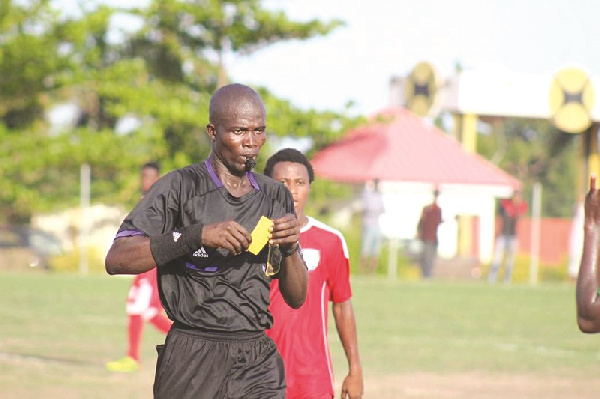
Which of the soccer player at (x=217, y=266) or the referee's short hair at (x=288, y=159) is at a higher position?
the referee's short hair at (x=288, y=159)

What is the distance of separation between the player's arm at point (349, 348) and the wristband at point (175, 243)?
6.81ft

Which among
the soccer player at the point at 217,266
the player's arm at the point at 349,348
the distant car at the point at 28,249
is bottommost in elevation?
the distant car at the point at 28,249

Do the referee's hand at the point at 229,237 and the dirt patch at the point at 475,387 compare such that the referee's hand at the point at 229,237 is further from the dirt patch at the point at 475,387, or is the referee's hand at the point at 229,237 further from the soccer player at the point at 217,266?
the dirt patch at the point at 475,387

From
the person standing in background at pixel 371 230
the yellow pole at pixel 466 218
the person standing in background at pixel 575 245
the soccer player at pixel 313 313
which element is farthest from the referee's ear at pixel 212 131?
the yellow pole at pixel 466 218

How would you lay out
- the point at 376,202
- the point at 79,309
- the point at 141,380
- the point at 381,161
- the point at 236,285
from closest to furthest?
the point at 236,285, the point at 141,380, the point at 79,309, the point at 376,202, the point at 381,161

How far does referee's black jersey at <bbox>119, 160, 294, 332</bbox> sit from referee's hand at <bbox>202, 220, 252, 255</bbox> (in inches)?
13.4

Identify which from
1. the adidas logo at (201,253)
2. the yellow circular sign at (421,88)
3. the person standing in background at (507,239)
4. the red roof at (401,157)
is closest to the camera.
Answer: the adidas logo at (201,253)

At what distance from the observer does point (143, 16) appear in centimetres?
3688

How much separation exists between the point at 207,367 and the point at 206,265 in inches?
17.7

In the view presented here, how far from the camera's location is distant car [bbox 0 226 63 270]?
2944 cm

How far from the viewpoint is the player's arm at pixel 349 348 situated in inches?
253

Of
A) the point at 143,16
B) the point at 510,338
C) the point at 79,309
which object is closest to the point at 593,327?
the point at 510,338

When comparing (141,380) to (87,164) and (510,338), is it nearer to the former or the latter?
(510,338)

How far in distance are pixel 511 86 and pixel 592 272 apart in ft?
123
